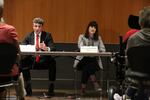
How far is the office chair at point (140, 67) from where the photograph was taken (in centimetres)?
394

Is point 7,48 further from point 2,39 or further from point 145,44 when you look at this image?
point 145,44

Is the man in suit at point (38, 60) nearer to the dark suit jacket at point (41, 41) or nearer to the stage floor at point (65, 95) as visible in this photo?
the dark suit jacket at point (41, 41)

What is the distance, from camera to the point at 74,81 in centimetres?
781

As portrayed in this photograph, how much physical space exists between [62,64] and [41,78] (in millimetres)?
537

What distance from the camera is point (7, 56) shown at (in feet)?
13.0

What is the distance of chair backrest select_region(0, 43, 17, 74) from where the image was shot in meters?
3.95

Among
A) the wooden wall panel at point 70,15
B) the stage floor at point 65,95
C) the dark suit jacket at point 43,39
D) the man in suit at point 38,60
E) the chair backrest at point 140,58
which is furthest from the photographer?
the wooden wall panel at point 70,15

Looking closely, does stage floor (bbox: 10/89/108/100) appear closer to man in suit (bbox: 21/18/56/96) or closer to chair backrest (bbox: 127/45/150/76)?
man in suit (bbox: 21/18/56/96)

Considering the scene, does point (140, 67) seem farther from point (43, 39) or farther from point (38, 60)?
point (43, 39)

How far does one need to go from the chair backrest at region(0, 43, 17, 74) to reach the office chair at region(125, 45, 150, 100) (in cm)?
125

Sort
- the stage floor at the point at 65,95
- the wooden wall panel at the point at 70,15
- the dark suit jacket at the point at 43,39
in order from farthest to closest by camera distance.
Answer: the wooden wall panel at the point at 70,15
the dark suit jacket at the point at 43,39
the stage floor at the point at 65,95

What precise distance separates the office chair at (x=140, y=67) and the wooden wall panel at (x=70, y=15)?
12.8 feet


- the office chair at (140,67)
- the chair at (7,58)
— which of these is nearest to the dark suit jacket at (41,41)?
the chair at (7,58)

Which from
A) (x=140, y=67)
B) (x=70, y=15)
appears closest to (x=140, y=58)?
(x=140, y=67)
